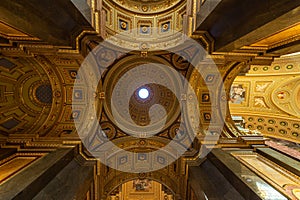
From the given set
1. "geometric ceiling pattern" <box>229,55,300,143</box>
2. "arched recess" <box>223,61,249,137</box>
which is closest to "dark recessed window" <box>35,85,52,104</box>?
"arched recess" <box>223,61,249,137</box>

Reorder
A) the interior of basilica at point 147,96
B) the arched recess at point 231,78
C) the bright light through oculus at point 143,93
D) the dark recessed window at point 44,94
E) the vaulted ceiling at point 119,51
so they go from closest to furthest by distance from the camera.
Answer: the vaulted ceiling at point 119,51
the interior of basilica at point 147,96
the arched recess at point 231,78
the dark recessed window at point 44,94
the bright light through oculus at point 143,93

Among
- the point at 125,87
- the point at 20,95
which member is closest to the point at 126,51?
the point at 125,87

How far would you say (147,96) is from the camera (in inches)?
426

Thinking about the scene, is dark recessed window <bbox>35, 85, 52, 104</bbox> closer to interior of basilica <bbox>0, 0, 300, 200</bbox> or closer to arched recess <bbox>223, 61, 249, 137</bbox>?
interior of basilica <bbox>0, 0, 300, 200</bbox>

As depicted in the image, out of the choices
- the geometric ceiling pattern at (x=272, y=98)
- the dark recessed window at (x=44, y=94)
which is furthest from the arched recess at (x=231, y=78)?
the dark recessed window at (x=44, y=94)

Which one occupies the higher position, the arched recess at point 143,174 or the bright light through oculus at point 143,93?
the bright light through oculus at point 143,93

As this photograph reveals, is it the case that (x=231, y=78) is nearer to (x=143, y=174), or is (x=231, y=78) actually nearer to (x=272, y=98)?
(x=272, y=98)

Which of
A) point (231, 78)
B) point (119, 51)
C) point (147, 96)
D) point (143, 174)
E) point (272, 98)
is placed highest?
point (119, 51)

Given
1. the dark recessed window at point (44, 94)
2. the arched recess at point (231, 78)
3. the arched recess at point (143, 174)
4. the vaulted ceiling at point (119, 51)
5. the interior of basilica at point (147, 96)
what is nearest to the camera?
the vaulted ceiling at point (119, 51)

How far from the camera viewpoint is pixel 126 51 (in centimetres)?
855

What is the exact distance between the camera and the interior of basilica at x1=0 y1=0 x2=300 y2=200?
456cm

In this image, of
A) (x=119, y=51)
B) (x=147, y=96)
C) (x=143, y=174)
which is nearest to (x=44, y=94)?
(x=119, y=51)

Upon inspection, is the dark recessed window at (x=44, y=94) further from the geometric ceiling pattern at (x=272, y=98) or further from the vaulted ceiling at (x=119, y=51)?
the geometric ceiling pattern at (x=272, y=98)

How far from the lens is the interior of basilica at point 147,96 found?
456 cm
